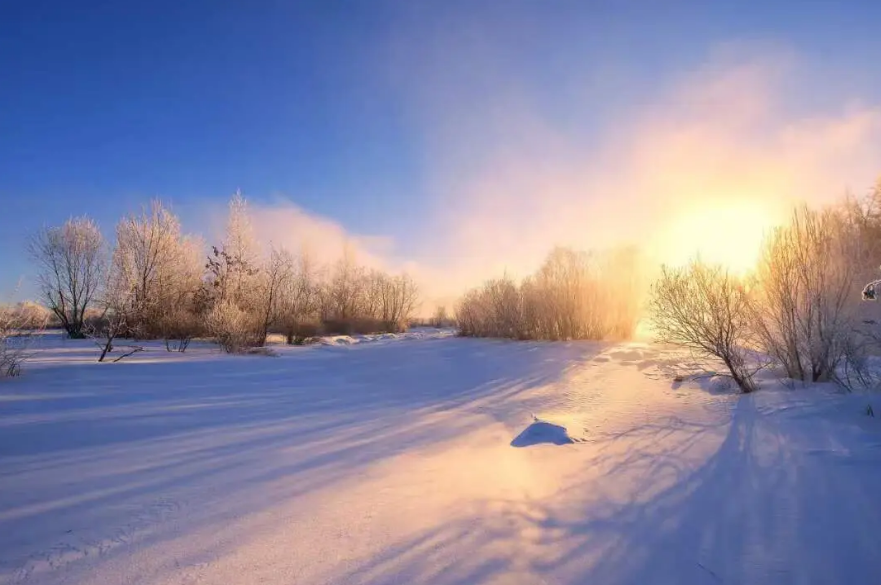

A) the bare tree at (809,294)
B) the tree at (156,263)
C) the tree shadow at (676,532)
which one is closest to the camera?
the tree shadow at (676,532)

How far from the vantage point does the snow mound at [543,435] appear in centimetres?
418

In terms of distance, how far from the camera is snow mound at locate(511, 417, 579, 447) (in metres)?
4.18

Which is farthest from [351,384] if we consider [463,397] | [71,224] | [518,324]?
[71,224]

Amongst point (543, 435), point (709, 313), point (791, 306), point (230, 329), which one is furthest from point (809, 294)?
point (230, 329)

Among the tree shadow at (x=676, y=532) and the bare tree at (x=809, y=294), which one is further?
the bare tree at (x=809, y=294)

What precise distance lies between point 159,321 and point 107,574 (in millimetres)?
17718

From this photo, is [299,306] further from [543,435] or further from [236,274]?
[543,435]

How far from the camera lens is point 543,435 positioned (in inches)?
170

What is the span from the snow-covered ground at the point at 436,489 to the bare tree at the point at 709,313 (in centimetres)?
55

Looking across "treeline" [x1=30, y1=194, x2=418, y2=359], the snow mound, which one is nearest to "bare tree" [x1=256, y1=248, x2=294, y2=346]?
"treeline" [x1=30, y1=194, x2=418, y2=359]

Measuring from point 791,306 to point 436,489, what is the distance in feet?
19.6

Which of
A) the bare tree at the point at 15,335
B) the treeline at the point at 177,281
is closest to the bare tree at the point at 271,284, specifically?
the treeline at the point at 177,281

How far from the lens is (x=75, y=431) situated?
4102 millimetres

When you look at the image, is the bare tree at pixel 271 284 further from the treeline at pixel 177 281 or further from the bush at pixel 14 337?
the bush at pixel 14 337
